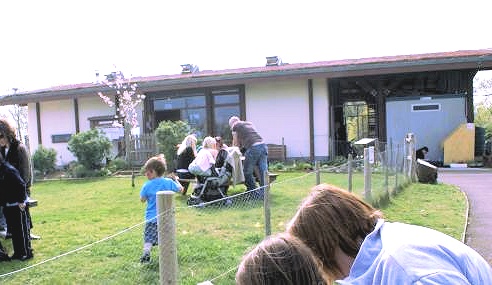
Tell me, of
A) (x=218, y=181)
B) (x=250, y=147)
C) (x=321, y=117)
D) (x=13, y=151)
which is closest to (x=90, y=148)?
(x=321, y=117)

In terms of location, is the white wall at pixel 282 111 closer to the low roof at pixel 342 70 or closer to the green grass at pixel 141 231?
the low roof at pixel 342 70

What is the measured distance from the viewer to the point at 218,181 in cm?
998

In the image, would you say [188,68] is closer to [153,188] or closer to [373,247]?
[153,188]

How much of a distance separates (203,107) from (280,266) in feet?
73.5

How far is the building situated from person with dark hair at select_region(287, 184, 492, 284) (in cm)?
1860

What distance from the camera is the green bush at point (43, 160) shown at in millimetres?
20564

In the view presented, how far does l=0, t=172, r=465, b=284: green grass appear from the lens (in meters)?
5.41

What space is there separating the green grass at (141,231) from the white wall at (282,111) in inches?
427

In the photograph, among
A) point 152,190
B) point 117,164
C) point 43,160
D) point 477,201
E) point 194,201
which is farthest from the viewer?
point 43,160

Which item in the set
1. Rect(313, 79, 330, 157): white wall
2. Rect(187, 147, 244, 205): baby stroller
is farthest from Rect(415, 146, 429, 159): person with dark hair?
Rect(187, 147, 244, 205): baby stroller

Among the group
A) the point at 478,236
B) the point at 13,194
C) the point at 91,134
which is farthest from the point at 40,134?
the point at 478,236

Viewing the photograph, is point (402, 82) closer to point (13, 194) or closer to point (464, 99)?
point (464, 99)

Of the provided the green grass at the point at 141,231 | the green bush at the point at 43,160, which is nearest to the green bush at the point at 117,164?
the green bush at the point at 43,160

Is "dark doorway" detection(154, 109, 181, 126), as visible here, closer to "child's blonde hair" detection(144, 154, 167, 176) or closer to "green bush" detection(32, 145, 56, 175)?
"green bush" detection(32, 145, 56, 175)
